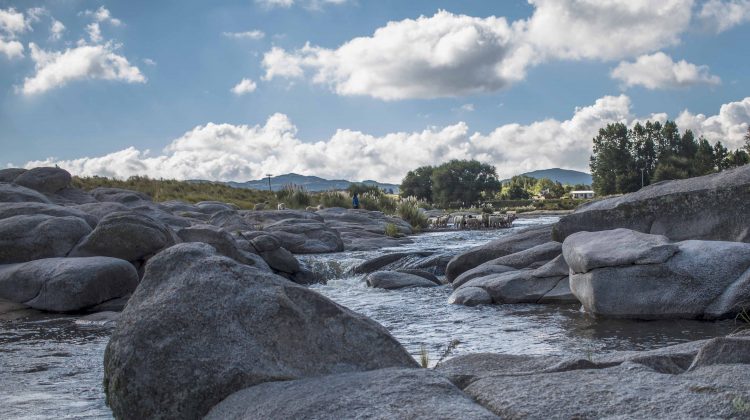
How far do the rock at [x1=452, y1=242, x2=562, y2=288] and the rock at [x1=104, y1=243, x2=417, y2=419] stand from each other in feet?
26.4

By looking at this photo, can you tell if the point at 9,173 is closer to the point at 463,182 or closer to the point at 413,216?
the point at 413,216

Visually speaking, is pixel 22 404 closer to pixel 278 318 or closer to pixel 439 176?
pixel 278 318

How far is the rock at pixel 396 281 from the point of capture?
13250mm

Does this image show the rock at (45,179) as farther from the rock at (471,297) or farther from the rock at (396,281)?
the rock at (471,297)

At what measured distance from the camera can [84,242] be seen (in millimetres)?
13258

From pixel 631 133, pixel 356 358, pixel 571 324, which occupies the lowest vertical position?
pixel 571 324

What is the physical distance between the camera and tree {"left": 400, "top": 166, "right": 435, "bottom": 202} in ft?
312

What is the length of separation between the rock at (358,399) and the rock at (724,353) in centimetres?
156

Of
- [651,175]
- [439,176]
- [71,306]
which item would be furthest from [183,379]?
[651,175]

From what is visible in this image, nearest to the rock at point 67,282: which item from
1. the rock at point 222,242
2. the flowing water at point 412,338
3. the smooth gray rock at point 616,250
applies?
the flowing water at point 412,338

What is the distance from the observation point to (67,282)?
11.0 meters

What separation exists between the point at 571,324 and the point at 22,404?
20.1 ft

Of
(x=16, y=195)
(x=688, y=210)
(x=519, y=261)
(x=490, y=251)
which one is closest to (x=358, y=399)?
(x=688, y=210)

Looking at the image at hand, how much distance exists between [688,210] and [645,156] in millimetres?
87288
